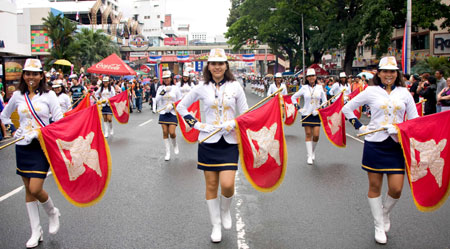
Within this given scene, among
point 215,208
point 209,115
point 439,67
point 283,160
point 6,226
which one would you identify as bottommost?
point 6,226

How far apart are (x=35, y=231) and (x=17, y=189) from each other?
2.96 metres

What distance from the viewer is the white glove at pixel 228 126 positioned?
15.4 ft

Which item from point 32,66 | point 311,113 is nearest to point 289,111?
point 311,113

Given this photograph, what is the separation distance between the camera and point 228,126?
470cm

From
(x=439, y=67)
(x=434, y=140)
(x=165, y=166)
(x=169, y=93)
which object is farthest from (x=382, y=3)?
(x=434, y=140)

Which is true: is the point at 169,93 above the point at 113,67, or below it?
below

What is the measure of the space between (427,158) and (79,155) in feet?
12.2

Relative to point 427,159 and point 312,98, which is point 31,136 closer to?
point 427,159

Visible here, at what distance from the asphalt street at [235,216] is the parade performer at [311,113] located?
64 centimetres

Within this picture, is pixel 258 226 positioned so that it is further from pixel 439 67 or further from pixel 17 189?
pixel 439 67

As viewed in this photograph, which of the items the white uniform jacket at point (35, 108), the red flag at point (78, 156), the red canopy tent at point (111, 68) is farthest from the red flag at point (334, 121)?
the red canopy tent at point (111, 68)

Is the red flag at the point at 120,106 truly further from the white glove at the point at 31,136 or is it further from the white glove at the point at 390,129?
the white glove at the point at 390,129

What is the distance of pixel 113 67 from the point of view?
25344 mm

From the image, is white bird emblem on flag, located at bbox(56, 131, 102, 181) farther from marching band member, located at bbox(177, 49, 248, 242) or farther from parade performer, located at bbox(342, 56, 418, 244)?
parade performer, located at bbox(342, 56, 418, 244)
